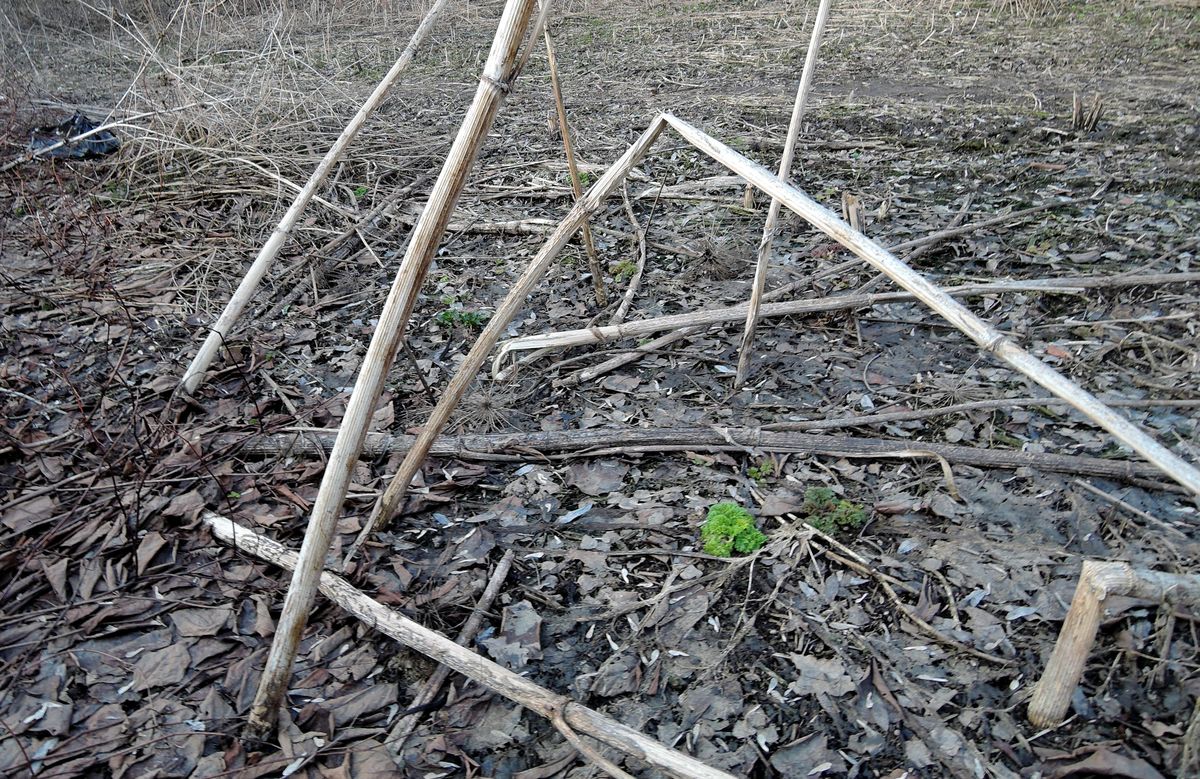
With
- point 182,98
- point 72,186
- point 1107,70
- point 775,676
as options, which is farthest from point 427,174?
point 1107,70

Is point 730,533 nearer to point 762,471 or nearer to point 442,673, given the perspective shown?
point 762,471

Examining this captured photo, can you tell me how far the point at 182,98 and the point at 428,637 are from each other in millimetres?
4904

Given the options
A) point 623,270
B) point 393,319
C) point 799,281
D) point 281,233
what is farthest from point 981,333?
point 623,270

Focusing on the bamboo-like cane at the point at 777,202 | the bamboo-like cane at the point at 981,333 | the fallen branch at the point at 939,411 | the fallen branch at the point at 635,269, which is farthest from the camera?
the fallen branch at the point at 635,269

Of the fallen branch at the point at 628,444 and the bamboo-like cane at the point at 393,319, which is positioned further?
the fallen branch at the point at 628,444

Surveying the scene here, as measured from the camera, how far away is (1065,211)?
418 cm

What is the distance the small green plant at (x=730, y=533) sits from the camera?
224 centimetres

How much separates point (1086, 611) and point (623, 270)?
110 inches

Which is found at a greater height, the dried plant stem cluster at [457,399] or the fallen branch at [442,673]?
the dried plant stem cluster at [457,399]

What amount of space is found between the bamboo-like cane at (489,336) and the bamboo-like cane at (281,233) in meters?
0.81

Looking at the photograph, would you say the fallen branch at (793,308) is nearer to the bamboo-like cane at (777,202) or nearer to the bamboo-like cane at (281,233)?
the bamboo-like cane at (777,202)

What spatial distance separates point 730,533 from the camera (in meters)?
2.26

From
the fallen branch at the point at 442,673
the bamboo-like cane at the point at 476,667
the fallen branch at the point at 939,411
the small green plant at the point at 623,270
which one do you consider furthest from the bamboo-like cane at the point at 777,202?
the bamboo-like cane at the point at 476,667

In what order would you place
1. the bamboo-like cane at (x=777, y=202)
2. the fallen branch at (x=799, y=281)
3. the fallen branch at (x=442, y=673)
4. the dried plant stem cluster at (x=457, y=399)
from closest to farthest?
the dried plant stem cluster at (x=457, y=399) → the fallen branch at (x=442, y=673) → the bamboo-like cane at (x=777, y=202) → the fallen branch at (x=799, y=281)
